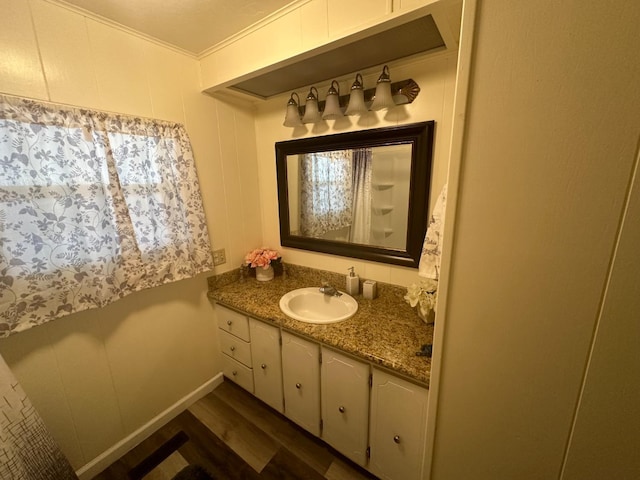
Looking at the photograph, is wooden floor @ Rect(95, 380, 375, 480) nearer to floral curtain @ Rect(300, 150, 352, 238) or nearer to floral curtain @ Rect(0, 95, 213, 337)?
floral curtain @ Rect(0, 95, 213, 337)

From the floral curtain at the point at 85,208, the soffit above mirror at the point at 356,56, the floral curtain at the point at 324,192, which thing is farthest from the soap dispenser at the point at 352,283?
the soffit above mirror at the point at 356,56

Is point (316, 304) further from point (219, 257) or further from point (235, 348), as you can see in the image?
point (219, 257)

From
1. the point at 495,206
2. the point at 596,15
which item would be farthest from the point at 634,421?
the point at 596,15

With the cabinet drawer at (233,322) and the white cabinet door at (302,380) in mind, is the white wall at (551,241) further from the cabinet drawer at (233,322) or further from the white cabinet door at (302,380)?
the cabinet drawer at (233,322)

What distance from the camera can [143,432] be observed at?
4.69 ft

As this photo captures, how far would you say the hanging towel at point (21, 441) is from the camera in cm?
78

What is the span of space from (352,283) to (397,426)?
0.71 meters

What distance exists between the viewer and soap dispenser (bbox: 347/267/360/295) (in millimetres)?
1499

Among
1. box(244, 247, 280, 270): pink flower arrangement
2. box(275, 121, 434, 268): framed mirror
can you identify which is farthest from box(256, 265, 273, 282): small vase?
box(275, 121, 434, 268): framed mirror

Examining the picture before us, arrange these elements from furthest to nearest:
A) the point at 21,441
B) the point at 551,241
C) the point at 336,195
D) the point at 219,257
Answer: the point at 219,257, the point at 336,195, the point at 21,441, the point at 551,241

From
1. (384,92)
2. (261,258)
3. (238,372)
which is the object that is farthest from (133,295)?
(384,92)

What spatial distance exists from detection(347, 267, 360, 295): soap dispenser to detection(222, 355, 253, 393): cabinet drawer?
0.85 metres

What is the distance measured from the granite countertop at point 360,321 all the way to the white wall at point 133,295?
0.86 ft

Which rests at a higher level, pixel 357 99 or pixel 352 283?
pixel 357 99
